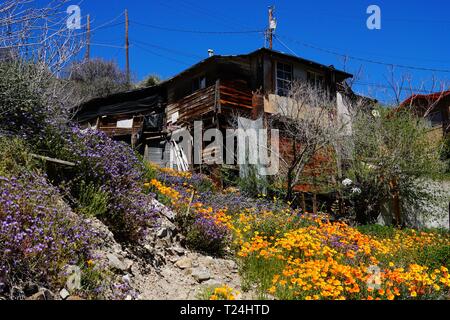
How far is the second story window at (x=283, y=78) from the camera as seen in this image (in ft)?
70.6

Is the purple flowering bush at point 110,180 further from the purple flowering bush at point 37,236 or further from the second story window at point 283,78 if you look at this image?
the second story window at point 283,78

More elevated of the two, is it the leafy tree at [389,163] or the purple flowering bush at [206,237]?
the leafy tree at [389,163]

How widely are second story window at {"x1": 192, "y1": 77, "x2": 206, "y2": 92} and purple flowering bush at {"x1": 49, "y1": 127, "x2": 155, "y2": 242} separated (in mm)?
15538

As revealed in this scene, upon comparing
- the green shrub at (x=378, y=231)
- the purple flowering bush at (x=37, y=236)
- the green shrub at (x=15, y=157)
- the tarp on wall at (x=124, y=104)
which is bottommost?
the green shrub at (x=378, y=231)

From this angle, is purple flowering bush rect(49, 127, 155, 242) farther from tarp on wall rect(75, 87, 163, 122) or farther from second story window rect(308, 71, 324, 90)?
tarp on wall rect(75, 87, 163, 122)

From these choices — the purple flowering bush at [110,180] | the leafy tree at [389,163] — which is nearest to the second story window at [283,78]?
the leafy tree at [389,163]

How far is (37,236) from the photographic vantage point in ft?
14.1

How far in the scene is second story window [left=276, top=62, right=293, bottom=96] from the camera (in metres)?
21.5

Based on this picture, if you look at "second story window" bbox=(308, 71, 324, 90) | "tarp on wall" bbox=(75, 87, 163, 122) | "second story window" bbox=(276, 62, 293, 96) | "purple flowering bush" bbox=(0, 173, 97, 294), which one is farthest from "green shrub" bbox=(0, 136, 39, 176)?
"tarp on wall" bbox=(75, 87, 163, 122)

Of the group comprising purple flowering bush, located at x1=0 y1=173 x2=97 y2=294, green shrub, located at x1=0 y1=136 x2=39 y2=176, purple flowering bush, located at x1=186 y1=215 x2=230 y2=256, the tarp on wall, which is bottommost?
purple flowering bush, located at x1=186 y1=215 x2=230 y2=256

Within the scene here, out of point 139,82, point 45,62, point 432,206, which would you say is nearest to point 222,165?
point 432,206

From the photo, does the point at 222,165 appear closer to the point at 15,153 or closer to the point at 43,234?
the point at 15,153

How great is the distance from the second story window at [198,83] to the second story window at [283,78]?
3.86 meters

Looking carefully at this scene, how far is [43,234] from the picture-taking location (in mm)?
4352
